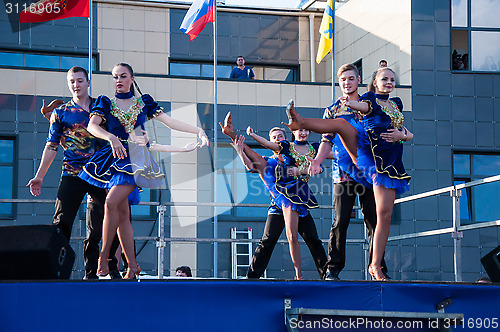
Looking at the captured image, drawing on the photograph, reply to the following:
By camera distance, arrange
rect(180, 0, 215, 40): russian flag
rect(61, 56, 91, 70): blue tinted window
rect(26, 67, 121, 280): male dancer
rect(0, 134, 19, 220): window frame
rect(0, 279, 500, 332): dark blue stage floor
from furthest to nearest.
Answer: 1. rect(61, 56, 91, 70): blue tinted window
2. rect(180, 0, 215, 40): russian flag
3. rect(0, 134, 19, 220): window frame
4. rect(26, 67, 121, 280): male dancer
5. rect(0, 279, 500, 332): dark blue stage floor

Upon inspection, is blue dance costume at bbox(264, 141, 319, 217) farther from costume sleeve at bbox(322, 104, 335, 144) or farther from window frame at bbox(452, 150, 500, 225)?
window frame at bbox(452, 150, 500, 225)

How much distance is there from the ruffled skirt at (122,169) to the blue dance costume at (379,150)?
172 centimetres

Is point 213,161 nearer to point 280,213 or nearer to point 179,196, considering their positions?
point 179,196

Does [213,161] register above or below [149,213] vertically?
above

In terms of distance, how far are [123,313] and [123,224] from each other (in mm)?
1652

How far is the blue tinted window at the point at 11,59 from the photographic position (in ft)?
59.4

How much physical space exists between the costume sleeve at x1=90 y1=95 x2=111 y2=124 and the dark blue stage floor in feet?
6.22

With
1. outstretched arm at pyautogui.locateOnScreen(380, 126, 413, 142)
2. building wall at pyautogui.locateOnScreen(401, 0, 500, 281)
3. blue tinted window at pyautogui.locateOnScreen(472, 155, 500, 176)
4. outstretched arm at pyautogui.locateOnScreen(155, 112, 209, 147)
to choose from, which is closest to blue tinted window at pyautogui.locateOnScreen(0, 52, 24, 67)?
building wall at pyautogui.locateOnScreen(401, 0, 500, 281)

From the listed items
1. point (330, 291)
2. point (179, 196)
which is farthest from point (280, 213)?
point (179, 196)

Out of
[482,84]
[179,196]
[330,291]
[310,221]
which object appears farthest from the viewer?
[482,84]

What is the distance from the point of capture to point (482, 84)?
17.2 m

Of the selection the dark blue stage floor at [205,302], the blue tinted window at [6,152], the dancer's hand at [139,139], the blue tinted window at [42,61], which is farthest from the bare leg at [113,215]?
the blue tinted window at [42,61]

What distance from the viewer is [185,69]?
19250 millimetres

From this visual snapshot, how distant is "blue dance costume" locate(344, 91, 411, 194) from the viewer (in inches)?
258
